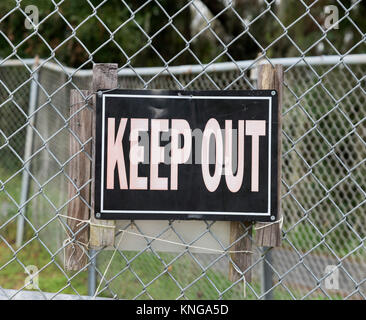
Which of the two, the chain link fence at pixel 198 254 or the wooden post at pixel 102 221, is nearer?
the wooden post at pixel 102 221

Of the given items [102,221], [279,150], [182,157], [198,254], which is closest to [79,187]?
[102,221]

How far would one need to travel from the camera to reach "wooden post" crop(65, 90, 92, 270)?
1884 mm

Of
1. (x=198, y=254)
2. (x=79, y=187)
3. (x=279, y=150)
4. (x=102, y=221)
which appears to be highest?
(x=279, y=150)

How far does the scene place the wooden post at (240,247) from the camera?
186 cm

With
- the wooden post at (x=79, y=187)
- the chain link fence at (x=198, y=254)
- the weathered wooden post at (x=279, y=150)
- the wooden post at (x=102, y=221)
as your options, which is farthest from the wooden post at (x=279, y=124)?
the chain link fence at (x=198, y=254)

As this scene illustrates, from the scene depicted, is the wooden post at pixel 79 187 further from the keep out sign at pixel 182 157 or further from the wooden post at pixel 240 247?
the wooden post at pixel 240 247

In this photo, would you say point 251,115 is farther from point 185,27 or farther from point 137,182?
point 185,27

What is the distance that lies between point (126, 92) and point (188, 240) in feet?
2.00

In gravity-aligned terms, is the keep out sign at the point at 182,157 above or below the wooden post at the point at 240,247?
above

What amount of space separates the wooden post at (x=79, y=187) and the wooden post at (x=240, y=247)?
0.57 meters

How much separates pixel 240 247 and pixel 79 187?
2.18ft

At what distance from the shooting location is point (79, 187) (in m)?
1.89

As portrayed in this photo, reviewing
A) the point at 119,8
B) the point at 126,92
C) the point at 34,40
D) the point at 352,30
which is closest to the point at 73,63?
the point at 34,40

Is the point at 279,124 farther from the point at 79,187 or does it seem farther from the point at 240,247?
the point at 79,187
